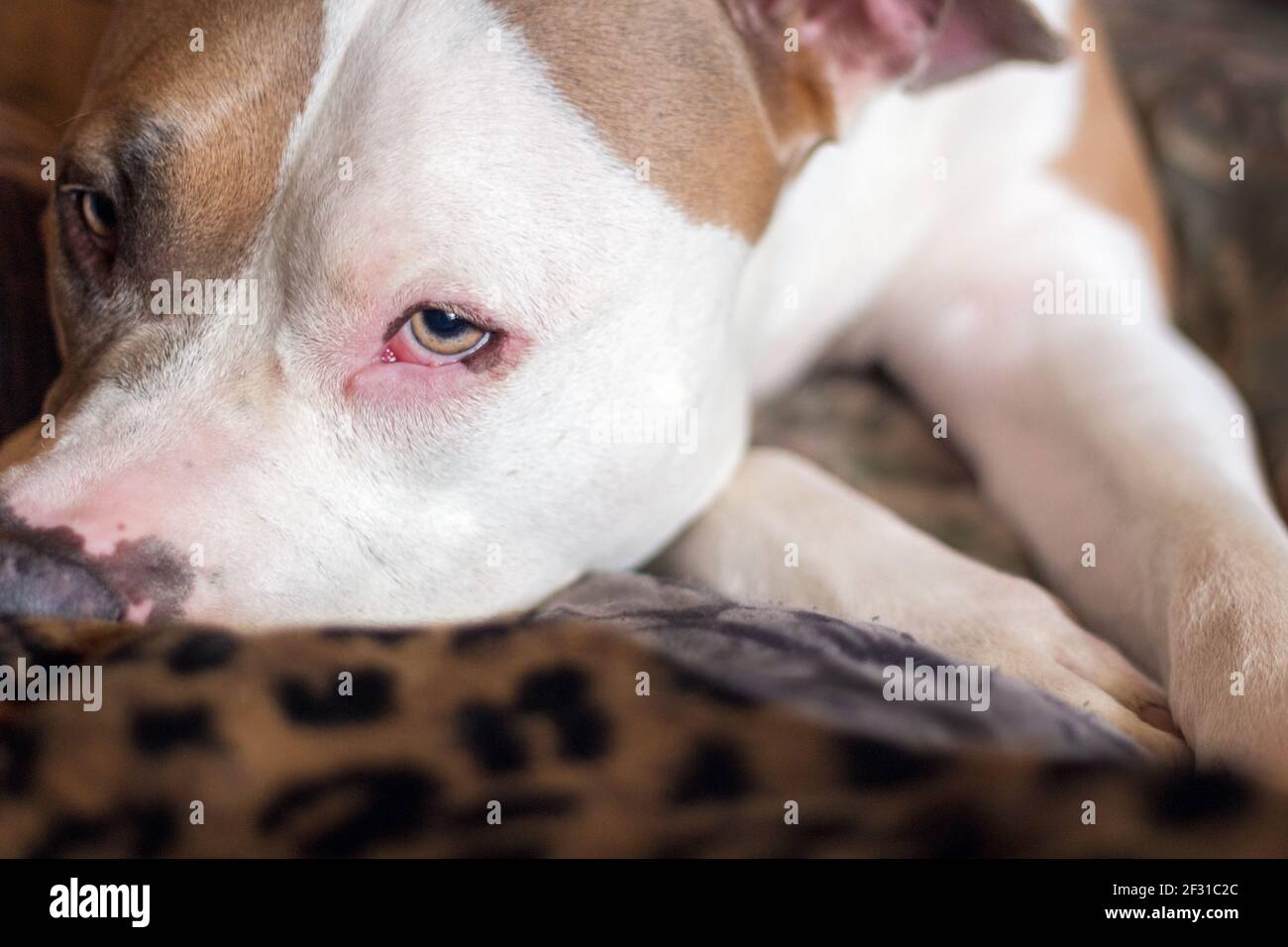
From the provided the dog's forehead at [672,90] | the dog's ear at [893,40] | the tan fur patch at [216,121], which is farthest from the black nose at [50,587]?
the dog's ear at [893,40]

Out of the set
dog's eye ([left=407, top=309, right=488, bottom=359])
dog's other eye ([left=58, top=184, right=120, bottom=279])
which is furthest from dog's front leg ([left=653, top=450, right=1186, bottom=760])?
dog's other eye ([left=58, top=184, right=120, bottom=279])

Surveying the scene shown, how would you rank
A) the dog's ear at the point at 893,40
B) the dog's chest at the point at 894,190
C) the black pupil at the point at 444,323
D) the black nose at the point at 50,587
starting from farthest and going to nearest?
the dog's chest at the point at 894,190 < the dog's ear at the point at 893,40 < the black pupil at the point at 444,323 < the black nose at the point at 50,587

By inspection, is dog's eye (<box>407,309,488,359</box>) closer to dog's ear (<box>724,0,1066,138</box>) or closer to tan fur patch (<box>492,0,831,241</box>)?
tan fur patch (<box>492,0,831,241</box>)

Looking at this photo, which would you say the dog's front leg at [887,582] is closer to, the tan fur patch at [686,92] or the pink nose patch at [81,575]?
the tan fur patch at [686,92]

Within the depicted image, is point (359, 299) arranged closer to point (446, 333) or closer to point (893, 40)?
point (446, 333)

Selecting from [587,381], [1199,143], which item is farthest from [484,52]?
[1199,143]
